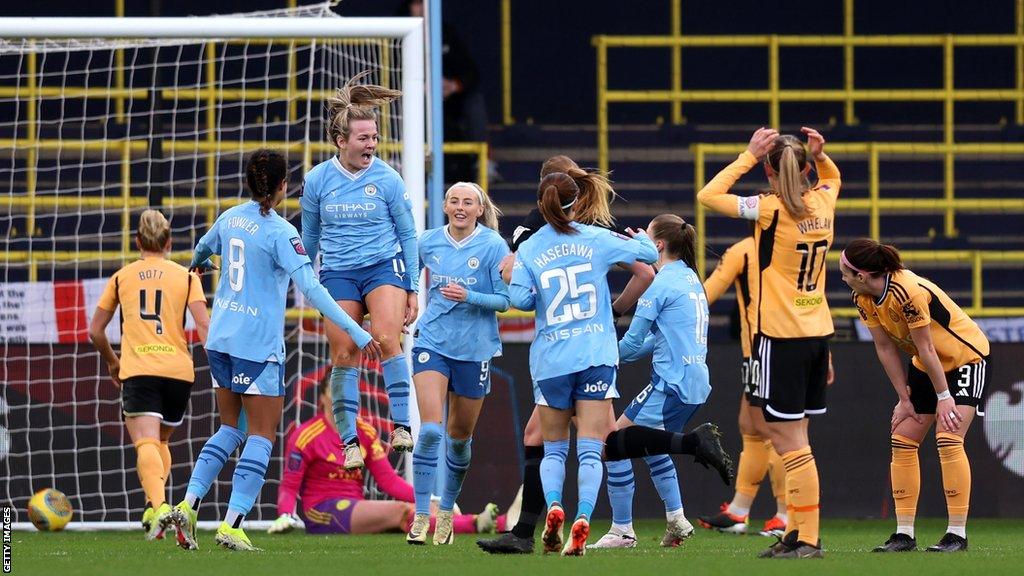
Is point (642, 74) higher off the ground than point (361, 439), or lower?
higher

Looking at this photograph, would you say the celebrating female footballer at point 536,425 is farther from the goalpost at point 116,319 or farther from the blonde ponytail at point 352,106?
the goalpost at point 116,319

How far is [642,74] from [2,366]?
9020 millimetres

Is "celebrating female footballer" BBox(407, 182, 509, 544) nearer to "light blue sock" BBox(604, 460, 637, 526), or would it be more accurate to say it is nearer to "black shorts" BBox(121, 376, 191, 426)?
"light blue sock" BBox(604, 460, 637, 526)

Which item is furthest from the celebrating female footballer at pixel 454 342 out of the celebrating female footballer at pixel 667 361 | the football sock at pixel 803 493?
the football sock at pixel 803 493

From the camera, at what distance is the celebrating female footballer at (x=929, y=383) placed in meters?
7.81

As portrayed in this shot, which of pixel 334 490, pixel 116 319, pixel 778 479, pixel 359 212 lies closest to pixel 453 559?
pixel 359 212

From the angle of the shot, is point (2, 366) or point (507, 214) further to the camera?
point (507, 214)

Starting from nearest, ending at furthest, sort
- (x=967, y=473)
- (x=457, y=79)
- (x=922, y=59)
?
(x=967, y=473)
(x=457, y=79)
(x=922, y=59)

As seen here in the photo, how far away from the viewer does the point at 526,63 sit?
720 inches

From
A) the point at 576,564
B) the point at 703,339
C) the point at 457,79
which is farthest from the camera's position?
the point at 457,79

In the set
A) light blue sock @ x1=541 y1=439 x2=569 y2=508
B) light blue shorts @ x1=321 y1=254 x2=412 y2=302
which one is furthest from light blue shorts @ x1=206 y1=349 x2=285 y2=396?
light blue sock @ x1=541 y1=439 x2=569 y2=508

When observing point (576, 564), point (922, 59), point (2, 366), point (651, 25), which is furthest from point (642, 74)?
point (576, 564)

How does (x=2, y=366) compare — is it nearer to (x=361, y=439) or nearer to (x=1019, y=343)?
(x=361, y=439)

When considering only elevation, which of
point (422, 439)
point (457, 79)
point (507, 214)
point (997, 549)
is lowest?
point (997, 549)
